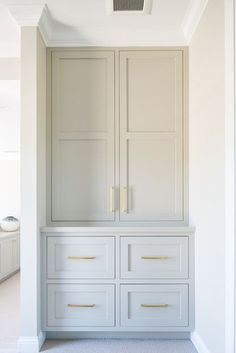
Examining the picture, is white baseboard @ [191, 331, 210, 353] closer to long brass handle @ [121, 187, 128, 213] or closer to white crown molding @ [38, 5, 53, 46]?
long brass handle @ [121, 187, 128, 213]

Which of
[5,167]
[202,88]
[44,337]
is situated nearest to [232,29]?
[202,88]

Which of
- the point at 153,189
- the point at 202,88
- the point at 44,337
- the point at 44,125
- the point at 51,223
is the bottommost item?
the point at 44,337

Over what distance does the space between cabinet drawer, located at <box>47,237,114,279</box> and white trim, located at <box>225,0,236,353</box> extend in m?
1.06

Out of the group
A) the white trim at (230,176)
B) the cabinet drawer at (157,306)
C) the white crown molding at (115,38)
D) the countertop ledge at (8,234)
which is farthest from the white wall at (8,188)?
the white trim at (230,176)

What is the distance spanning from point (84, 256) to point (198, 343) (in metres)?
1.07

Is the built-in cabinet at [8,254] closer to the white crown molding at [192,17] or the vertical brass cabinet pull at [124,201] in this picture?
the vertical brass cabinet pull at [124,201]

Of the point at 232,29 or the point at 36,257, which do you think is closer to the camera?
the point at 232,29

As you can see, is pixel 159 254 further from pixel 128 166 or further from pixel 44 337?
pixel 44 337

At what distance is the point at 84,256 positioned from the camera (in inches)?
106

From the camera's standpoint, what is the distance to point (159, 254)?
2.71m

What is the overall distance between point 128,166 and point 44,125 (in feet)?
2.57

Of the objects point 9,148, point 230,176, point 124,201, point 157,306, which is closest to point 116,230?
point 124,201

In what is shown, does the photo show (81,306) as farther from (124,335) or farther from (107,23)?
(107,23)

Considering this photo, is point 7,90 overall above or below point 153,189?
above
